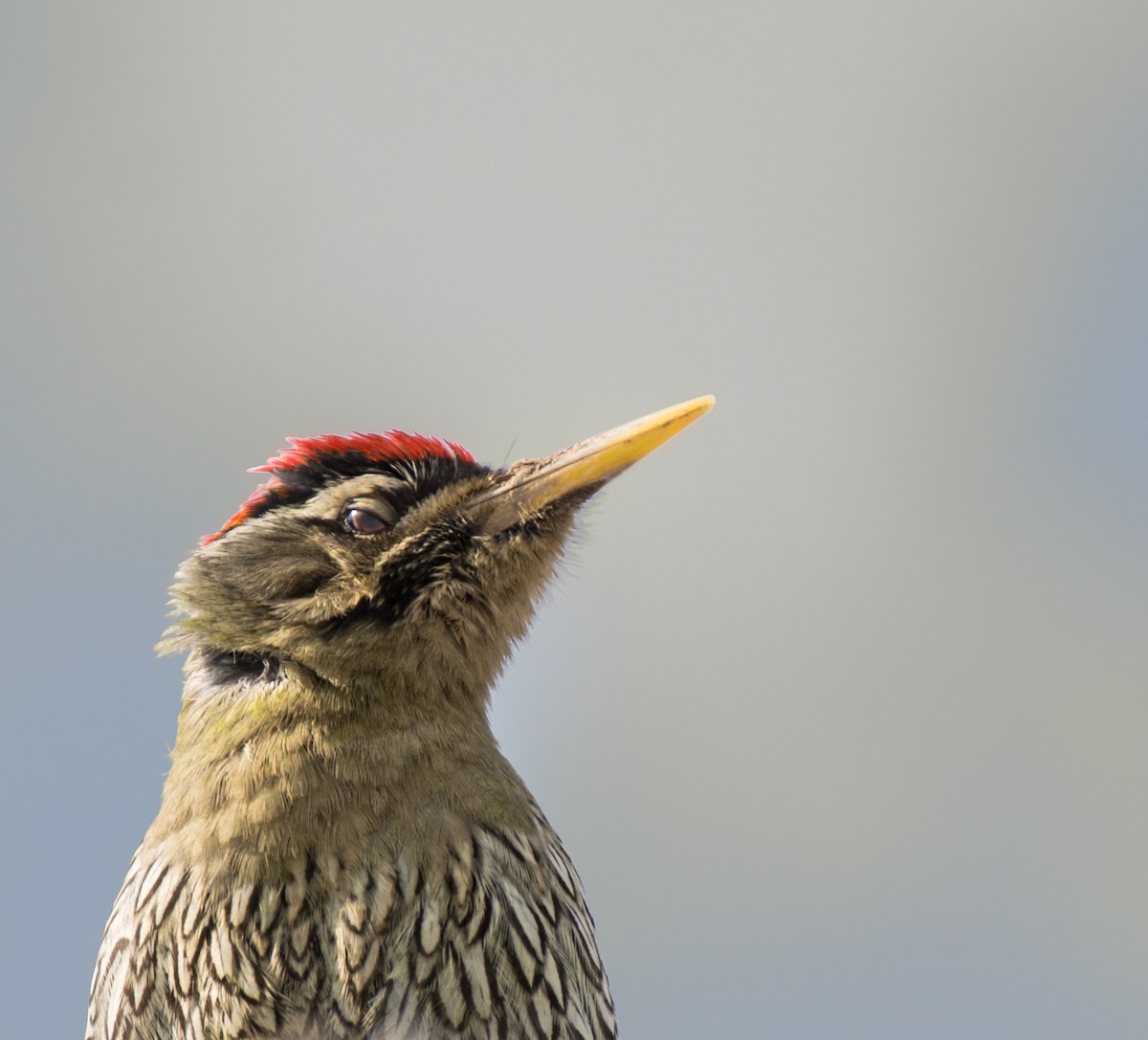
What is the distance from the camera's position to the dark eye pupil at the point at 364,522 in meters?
5.61

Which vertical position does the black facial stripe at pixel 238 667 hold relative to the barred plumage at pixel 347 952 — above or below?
above

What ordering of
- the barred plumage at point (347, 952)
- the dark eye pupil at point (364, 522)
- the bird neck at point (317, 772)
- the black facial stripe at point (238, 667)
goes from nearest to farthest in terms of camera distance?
the barred plumage at point (347, 952) → the bird neck at point (317, 772) → the black facial stripe at point (238, 667) → the dark eye pupil at point (364, 522)

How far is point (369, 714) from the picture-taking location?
206 inches

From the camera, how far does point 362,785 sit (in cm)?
501

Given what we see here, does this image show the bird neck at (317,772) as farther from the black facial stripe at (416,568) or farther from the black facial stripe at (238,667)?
the black facial stripe at (416,568)

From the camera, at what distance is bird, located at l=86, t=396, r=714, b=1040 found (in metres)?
4.82

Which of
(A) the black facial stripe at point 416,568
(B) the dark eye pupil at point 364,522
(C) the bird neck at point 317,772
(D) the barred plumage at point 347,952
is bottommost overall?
(D) the barred plumage at point 347,952

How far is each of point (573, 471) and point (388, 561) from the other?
0.80m

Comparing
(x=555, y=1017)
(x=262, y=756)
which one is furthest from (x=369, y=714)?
(x=555, y=1017)

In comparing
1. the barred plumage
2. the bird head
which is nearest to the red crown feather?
the bird head

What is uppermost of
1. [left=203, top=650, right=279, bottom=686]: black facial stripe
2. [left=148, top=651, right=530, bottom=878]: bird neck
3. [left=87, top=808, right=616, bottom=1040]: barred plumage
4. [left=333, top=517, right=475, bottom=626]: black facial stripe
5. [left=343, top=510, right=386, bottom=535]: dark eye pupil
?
[left=343, top=510, right=386, bottom=535]: dark eye pupil

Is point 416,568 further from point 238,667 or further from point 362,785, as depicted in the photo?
point 362,785

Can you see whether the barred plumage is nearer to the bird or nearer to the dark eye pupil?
the bird

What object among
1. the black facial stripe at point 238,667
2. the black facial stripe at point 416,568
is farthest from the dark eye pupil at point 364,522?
the black facial stripe at point 238,667
